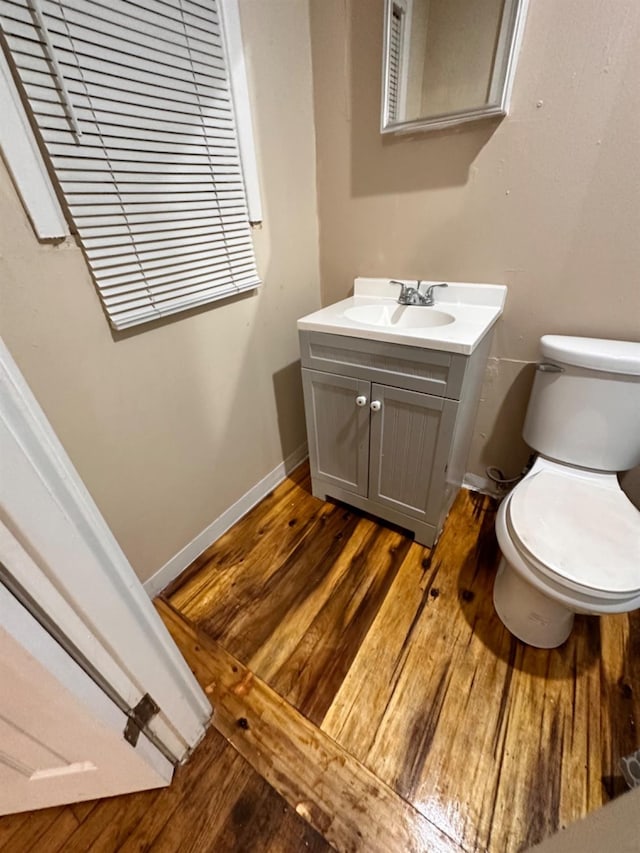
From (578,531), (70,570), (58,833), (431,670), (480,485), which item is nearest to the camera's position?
(70,570)

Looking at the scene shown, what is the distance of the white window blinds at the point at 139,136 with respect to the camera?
2.35 ft

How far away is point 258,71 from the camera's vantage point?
111 centimetres

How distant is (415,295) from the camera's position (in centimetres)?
135

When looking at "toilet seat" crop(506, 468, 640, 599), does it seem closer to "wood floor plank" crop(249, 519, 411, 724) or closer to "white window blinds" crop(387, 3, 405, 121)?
"wood floor plank" crop(249, 519, 411, 724)

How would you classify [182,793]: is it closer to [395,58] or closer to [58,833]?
[58,833]

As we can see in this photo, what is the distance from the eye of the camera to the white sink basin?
1325 millimetres

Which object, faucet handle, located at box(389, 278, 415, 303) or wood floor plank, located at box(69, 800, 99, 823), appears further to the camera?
faucet handle, located at box(389, 278, 415, 303)

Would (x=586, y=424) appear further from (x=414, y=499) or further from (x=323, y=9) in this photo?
(x=323, y=9)

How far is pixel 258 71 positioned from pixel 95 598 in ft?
5.00

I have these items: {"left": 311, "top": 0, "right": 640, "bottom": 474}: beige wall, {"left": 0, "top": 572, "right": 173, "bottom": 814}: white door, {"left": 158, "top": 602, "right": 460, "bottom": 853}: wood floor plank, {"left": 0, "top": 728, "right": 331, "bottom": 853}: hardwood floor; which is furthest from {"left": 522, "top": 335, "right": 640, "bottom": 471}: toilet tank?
{"left": 0, "top": 572, "right": 173, "bottom": 814}: white door

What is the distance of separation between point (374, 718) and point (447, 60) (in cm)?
195

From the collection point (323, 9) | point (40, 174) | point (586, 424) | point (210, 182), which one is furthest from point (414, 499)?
point (323, 9)

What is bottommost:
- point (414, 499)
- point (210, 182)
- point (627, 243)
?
point (414, 499)

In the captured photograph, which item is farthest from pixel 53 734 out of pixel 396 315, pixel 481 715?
pixel 396 315
